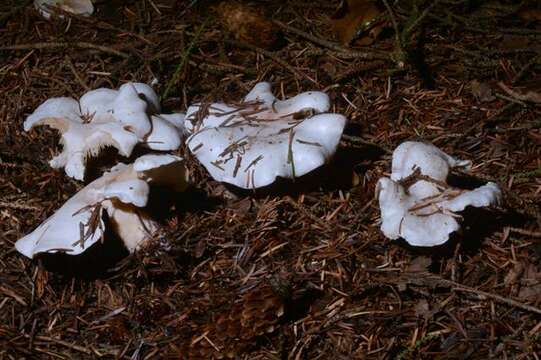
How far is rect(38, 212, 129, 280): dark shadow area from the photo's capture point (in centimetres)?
263

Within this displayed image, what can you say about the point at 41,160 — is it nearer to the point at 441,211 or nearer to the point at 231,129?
the point at 231,129

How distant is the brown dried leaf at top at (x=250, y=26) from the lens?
3527 millimetres

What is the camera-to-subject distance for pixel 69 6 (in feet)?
12.6

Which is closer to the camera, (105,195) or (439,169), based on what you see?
(105,195)

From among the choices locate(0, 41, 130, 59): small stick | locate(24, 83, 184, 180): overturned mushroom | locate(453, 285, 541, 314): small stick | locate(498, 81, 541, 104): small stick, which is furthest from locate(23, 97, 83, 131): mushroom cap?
locate(498, 81, 541, 104): small stick

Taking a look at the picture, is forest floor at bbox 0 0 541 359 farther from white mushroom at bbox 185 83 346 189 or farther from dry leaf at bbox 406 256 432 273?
white mushroom at bbox 185 83 346 189

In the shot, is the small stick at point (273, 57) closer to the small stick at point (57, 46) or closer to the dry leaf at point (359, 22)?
the dry leaf at point (359, 22)

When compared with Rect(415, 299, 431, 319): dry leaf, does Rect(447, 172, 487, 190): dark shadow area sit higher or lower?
higher

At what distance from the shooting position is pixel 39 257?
2.63 meters

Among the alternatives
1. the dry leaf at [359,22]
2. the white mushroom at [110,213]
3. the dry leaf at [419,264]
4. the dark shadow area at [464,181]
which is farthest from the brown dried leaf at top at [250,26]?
the dry leaf at [419,264]

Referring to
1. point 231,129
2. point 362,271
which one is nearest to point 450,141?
point 362,271

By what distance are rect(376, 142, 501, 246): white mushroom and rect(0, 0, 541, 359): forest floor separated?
21 cm

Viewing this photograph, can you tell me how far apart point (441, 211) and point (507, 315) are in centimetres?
49

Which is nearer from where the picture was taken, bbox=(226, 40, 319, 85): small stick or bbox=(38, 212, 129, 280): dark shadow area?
bbox=(38, 212, 129, 280): dark shadow area
